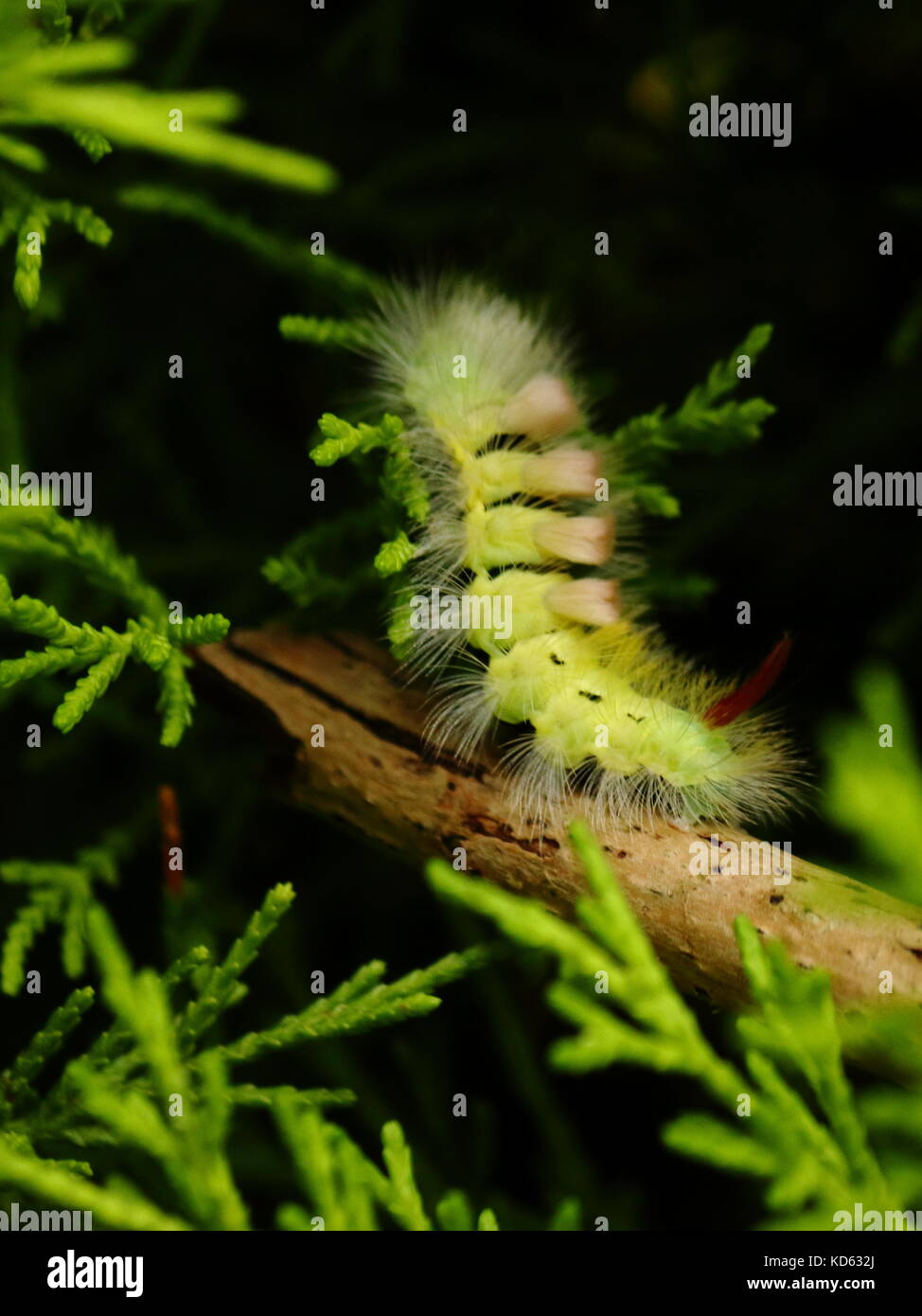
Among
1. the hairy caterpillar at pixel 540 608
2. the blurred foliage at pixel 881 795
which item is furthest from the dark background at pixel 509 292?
the blurred foliage at pixel 881 795

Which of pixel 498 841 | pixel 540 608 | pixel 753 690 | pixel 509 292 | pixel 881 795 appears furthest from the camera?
pixel 509 292

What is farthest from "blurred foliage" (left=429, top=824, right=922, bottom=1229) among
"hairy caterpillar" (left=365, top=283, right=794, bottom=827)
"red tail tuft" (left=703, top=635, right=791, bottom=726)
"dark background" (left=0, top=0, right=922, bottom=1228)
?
"dark background" (left=0, top=0, right=922, bottom=1228)

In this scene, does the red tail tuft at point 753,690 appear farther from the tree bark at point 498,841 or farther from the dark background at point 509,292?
the dark background at point 509,292

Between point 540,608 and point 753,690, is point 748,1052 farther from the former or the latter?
point 540,608

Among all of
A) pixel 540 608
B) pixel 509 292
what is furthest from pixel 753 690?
pixel 509 292
